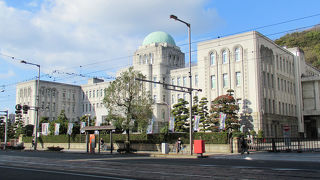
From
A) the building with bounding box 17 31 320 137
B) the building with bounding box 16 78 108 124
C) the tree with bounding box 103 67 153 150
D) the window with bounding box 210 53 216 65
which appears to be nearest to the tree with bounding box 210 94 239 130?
the building with bounding box 17 31 320 137

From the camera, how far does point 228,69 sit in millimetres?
50406

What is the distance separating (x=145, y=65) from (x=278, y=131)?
30930 mm

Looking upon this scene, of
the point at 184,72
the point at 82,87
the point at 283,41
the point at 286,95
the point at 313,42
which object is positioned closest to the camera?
the point at 286,95

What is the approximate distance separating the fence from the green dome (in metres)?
48.2

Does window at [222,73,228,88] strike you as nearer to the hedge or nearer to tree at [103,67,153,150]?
the hedge

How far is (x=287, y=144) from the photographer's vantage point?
28.2m

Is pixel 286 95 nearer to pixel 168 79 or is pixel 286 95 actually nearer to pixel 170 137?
pixel 168 79

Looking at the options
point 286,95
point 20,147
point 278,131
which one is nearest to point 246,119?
point 278,131

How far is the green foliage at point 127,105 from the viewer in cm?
3528

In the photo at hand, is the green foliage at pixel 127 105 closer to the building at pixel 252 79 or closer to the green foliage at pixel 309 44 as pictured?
the building at pixel 252 79

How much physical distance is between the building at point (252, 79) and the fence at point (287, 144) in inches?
620

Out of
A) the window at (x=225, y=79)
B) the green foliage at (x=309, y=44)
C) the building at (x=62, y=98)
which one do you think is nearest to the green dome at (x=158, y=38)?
the building at (x=62, y=98)

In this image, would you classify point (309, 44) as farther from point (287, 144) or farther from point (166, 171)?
point (166, 171)

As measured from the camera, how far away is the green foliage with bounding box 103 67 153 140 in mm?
35281
